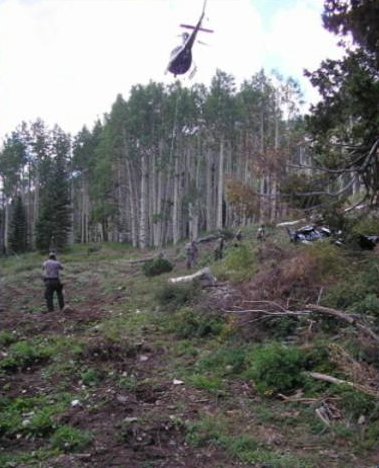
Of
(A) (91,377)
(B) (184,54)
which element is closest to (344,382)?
(A) (91,377)

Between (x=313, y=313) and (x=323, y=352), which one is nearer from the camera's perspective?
(x=323, y=352)

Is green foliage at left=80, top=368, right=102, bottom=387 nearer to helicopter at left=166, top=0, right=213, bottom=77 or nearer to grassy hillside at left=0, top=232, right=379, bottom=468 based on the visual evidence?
grassy hillside at left=0, top=232, right=379, bottom=468

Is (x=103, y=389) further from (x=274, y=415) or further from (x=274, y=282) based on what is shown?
(x=274, y=282)

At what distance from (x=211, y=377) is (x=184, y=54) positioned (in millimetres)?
4955

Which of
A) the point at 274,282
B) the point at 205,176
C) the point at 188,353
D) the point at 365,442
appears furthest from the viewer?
the point at 205,176

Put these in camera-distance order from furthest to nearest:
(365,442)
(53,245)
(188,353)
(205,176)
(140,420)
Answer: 1. (205,176)
2. (53,245)
3. (188,353)
4. (140,420)
5. (365,442)

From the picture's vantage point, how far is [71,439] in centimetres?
620

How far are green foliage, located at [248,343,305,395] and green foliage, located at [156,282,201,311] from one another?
565 cm

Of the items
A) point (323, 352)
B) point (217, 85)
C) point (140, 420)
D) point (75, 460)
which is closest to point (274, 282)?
point (323, 352)

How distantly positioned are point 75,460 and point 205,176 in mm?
48122

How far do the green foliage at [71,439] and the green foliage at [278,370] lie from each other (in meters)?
2.71

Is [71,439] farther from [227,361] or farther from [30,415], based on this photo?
[227,361]

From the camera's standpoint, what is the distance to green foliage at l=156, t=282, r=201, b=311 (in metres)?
14.2

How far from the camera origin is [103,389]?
8234 millimetres
